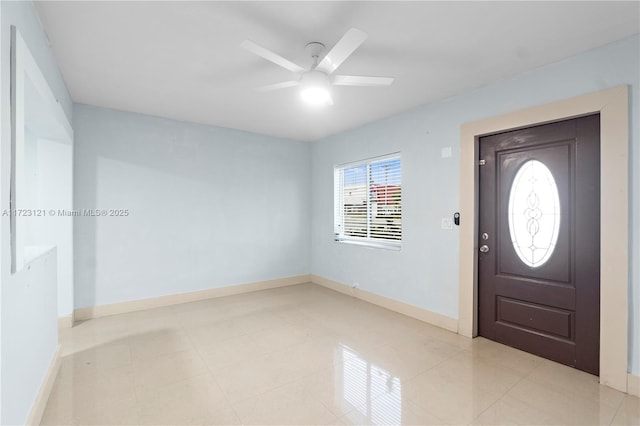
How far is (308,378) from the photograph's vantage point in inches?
93.8

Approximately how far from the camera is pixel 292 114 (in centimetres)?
405

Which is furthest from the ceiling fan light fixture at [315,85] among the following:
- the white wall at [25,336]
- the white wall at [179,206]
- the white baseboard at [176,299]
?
the white baseboard at [176,299]

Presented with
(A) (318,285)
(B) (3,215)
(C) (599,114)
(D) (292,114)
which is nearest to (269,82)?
(D) (292,114)

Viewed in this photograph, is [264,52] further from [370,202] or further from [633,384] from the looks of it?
[633,384]

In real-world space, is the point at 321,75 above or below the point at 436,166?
above

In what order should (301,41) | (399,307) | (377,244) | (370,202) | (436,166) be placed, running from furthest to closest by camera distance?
(370,202) → (377,244) → (399,307) → (436,166) → (301,41)

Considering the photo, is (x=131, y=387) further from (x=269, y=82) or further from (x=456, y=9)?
(x=456, y=9)

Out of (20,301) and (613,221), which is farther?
(613,221)

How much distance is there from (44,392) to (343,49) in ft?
10.4

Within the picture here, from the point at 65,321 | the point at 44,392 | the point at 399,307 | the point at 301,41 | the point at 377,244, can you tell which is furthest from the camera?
the point at 377,244

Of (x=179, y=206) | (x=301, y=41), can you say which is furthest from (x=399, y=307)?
(x=179, y=206)

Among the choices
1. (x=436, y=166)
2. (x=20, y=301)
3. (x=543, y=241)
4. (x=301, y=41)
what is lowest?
(x=20, y=301)

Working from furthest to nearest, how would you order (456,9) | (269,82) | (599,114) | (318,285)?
(318,285) < (269,82) < (599,114) < (456,9)

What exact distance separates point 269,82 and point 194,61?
2.40ft
